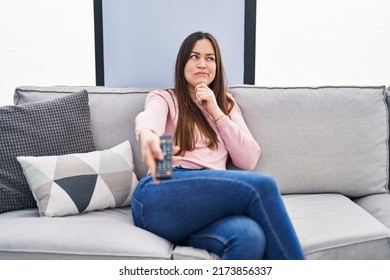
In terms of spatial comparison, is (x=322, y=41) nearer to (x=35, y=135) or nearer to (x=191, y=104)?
(x=191, y=104)

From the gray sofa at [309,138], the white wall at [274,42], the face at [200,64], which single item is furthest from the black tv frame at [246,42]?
the face at [200,64]

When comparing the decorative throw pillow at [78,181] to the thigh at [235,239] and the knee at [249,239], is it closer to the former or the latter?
the thigh at [235,239]

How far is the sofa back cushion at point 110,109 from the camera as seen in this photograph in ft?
5.51

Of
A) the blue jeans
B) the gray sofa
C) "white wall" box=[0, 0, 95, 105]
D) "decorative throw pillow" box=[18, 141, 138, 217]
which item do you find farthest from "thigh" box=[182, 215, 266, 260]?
"white wall" box=[0, 0, 95, 105]

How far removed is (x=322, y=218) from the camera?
1.37 m

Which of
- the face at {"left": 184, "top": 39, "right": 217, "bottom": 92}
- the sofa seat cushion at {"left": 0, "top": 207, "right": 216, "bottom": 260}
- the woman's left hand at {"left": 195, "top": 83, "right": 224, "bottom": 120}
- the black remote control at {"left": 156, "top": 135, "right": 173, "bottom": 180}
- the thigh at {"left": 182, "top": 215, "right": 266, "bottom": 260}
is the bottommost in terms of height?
the sofa seat cushion at {"left": 0, "top": 207, "right": 216, "bottom": 260}

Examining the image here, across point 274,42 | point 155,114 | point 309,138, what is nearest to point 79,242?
point 155,114

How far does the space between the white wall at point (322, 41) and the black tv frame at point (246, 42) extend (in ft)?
0.12

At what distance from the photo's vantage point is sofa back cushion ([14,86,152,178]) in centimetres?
168

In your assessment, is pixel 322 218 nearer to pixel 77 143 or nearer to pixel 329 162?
pixel 329 162

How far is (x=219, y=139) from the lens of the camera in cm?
159

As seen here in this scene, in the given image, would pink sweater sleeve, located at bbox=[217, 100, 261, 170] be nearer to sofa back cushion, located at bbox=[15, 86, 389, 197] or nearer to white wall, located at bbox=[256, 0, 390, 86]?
sofa back cushion, located at bbox=[15, 86, 389, 197]

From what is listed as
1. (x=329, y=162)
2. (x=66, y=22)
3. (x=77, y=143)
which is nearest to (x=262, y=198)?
(x=329, y=162)

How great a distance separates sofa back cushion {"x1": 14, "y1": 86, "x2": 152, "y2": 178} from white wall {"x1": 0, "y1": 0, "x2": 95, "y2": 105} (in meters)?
0.41
